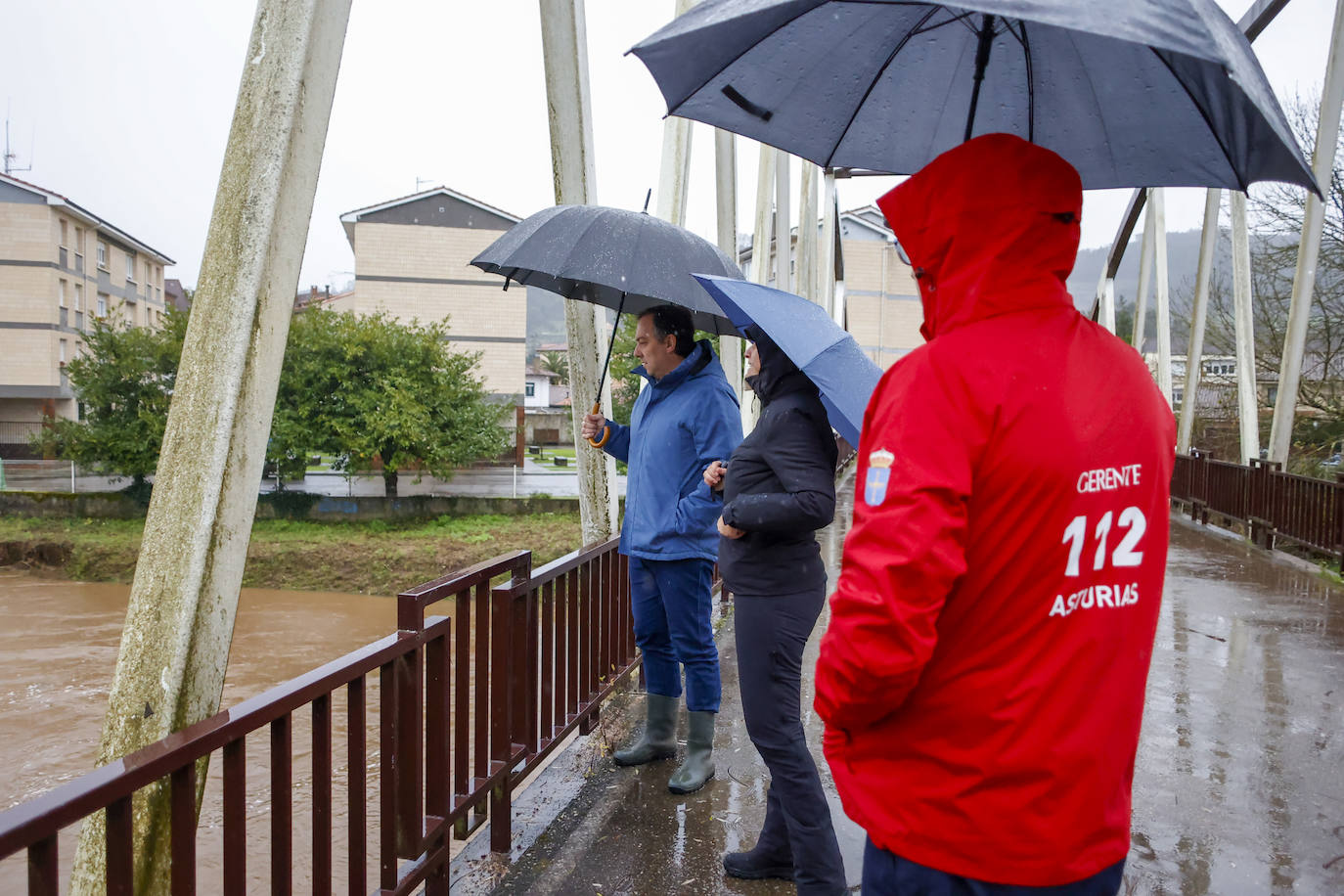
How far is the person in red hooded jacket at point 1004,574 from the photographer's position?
1331 mm

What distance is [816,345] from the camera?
2611mm

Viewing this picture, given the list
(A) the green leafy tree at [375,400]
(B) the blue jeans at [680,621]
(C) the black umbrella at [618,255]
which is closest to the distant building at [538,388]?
(A) the green leafy tree at [375,400]

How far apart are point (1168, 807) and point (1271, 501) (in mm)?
9379

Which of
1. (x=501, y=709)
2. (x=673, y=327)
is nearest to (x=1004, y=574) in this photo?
(x=501, y=709)

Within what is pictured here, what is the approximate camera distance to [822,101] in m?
2.48

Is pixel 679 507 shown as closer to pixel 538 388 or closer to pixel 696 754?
pixel 696 754

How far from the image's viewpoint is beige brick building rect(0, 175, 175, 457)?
3688cm

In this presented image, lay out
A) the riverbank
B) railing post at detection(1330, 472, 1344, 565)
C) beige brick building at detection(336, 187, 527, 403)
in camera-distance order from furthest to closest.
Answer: beige brick building at detection(336, 187, 527, 403) < the riverbank < railing post at detection(1330, 472, 1344, 565)

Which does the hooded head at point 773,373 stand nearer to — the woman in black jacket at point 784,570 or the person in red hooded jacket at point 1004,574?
the woman in black jacket at point 784,570

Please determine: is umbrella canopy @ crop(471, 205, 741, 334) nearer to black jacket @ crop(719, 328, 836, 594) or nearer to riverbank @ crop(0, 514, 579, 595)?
black jacket @ crop(719, 328, 836, 594)

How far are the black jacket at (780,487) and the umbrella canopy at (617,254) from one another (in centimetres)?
89

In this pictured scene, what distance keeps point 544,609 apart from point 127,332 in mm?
26130

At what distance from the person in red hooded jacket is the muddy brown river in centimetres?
186

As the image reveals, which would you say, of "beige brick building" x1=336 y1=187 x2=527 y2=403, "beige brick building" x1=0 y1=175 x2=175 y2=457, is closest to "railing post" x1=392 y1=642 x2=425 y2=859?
"beige brick building" x1=336 y1=187 x2=527 y2=403
